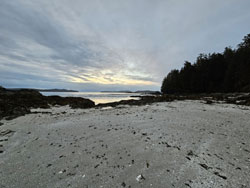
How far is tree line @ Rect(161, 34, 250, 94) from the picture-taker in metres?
32.9

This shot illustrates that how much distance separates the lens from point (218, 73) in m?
44.7

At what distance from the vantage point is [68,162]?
3.33 m

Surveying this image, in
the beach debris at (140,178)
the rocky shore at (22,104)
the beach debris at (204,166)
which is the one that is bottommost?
the beach debris at (140,178)

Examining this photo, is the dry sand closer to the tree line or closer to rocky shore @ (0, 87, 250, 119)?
rocky shore @ (0, 87, 250, 119)

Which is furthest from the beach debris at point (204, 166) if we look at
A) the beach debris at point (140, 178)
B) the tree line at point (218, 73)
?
the tree line at point (218, 73)

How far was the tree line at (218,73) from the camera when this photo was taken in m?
32.9

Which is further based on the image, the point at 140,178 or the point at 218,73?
the point at 218,73

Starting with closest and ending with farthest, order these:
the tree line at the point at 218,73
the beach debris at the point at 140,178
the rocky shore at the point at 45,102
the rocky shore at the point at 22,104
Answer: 1. the beach debris at the point at 140,178
2. the rocky shore at the point at 22,104
3. the rocky shore at the point at 45,102
4. the tree line at the point at 218,73

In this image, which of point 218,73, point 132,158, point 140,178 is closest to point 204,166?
point 140,178

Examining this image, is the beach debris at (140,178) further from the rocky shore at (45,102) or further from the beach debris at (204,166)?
the rocky shore at (45,102)

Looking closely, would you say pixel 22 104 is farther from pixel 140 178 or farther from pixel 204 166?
pixel 204 166

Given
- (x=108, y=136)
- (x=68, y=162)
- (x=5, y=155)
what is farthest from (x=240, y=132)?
(x=5, y=155)

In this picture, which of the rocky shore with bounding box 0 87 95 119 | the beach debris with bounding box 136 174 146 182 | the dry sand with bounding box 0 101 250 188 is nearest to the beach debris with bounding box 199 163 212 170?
the dry sand with bounding box 0 101 250 188

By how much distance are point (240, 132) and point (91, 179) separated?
18.5 feet
